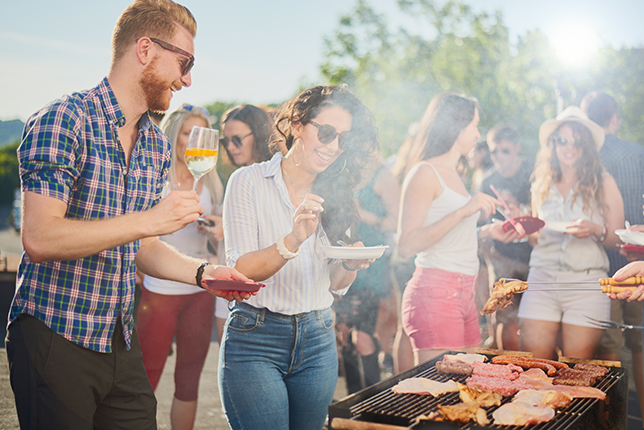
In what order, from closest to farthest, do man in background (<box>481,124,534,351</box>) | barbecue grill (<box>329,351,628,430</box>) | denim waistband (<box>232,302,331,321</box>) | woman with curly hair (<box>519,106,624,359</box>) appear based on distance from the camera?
barbecue grill (<box>329,351,628,430</box>) < denim waistband (<box>232,302,331,321</box>) < woman with curly hair (<box>519,106,624,359</box>) < man in background (<box>481,124,534,351</box>)

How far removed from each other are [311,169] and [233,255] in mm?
505

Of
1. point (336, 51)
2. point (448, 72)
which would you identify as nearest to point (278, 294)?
point (448, 72)

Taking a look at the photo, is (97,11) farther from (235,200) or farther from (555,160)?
(555,160)

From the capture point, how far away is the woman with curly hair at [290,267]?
1939 millimetres

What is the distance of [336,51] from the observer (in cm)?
2292

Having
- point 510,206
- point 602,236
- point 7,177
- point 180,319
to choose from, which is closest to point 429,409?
point 180,319

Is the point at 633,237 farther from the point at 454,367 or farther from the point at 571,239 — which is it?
the point at 454,367

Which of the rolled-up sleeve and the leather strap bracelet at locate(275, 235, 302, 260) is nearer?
the rolled-up sleeve

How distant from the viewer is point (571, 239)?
10.9 feet

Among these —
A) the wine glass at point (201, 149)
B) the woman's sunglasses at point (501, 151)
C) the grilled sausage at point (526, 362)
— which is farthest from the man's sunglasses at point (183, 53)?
the woman's sunglasses at point (501, 151)

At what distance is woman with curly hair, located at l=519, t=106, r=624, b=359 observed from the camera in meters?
3.12

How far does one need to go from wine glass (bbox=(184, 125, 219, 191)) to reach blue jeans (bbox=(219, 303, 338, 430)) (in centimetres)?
59

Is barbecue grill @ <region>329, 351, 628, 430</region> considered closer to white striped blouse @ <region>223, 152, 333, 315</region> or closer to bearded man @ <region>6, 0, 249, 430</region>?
white striped blouse @ <region>223, 152, 333, 315</region>

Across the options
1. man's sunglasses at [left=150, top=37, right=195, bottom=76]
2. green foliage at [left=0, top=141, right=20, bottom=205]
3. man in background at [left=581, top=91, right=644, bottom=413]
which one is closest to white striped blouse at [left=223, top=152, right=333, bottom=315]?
man's sunglasses at [left=150, top=37, right=195, bottom=76]
